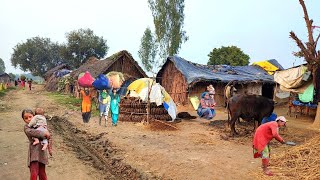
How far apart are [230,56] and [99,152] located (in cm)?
3076

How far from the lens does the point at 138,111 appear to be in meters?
13.9

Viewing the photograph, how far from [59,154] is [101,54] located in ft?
153

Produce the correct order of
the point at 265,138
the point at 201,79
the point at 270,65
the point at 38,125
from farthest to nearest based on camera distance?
the point at 270,65
the point at 201,79
the point at 265,138
the point at 38,125

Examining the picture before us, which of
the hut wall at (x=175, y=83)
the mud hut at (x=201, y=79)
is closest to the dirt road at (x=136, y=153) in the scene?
the mud hut at (x=201, y=79)

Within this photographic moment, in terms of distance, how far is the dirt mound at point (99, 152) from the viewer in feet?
23.2

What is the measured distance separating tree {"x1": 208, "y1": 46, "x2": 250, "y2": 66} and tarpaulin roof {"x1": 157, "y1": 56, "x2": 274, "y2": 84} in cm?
1030

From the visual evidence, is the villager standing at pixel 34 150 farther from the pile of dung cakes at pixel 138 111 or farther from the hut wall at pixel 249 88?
the hut wall at pixel 249 88

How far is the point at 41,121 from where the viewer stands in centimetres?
496

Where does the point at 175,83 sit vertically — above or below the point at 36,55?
below

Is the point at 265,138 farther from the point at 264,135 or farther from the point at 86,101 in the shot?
the point at 86,101

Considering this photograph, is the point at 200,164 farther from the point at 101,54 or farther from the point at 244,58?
the point at 101,54

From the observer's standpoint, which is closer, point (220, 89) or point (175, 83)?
point (220, 89)

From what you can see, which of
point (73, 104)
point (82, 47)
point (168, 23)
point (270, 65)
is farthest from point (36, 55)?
point (270, 65)

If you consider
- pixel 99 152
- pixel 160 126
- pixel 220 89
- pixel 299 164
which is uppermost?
pixel 220 89
